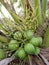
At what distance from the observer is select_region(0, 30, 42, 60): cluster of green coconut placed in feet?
5.46

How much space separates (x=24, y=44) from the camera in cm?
170

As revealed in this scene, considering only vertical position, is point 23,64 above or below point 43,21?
below

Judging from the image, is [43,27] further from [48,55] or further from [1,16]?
[1,16]

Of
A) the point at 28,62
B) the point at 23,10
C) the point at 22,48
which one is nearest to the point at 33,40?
the point at 22,48

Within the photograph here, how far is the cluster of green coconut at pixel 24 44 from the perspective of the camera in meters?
1.66

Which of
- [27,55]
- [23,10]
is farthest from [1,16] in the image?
[27,55]

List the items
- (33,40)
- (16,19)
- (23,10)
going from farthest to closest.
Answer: (23,10) < (16,19) < (33,40)

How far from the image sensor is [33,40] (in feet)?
5.48

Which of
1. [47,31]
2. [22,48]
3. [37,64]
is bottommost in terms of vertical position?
[37,64]

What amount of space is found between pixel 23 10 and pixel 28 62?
0.44 metres

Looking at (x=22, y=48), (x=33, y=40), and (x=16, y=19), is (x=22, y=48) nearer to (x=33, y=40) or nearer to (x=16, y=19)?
(x=33, y=40)

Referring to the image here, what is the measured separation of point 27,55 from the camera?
5.68 feet

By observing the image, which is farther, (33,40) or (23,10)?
(23,10)

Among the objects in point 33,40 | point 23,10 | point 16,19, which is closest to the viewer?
point 33,40
